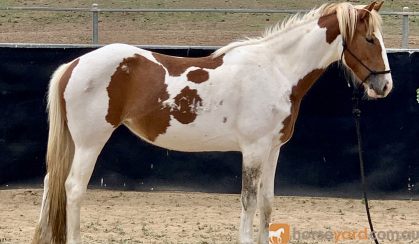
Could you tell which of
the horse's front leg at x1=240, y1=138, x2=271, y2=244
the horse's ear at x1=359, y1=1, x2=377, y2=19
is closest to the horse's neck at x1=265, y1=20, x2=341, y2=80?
the horse's ear at x1=359, y1=1, x2=377, y2=19

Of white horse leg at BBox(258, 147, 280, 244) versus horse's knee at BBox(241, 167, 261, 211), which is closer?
horse's knee at BBox(241, 167, 261, 211)

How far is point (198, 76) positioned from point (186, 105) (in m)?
0.21

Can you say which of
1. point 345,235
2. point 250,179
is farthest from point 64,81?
point 345,235

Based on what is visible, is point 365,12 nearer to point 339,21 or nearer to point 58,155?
point 339,21

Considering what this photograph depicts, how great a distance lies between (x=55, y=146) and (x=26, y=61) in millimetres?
2388

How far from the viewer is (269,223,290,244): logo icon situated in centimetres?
586

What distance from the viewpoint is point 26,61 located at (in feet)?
25.3

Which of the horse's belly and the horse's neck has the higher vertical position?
the horse's neck

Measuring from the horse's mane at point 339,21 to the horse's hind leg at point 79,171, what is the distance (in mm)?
985

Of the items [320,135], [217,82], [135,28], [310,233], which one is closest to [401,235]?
[310,233]

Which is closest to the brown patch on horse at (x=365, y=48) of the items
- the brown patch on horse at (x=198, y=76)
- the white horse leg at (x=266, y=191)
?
the white horse leg at (x=266, y=191)

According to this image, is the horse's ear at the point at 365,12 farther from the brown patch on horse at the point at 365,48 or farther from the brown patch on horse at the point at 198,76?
the brown patch on horse at the point at 198,76

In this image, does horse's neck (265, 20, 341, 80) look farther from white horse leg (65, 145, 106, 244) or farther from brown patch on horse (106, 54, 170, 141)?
white horse leg (65, 145, 106, 244)

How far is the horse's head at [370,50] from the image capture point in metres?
5.45
